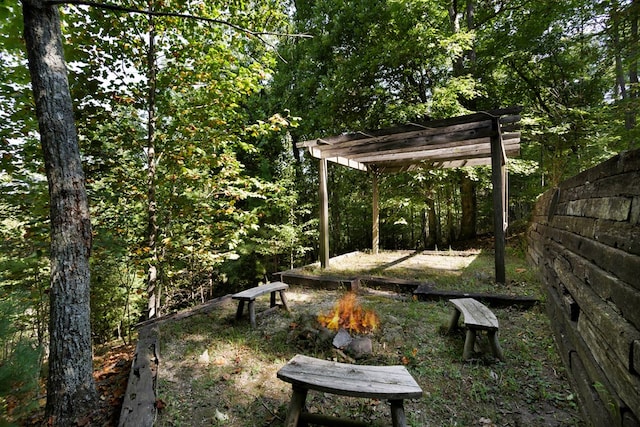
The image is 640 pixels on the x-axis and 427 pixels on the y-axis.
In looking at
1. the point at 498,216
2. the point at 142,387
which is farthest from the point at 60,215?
the point at 498,216

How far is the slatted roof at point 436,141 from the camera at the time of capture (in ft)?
17.7

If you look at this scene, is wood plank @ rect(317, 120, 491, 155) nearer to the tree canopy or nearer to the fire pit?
the tree canopy

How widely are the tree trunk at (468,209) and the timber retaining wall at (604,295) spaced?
8.54 metres

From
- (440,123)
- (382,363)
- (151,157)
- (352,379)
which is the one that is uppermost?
(440,123)

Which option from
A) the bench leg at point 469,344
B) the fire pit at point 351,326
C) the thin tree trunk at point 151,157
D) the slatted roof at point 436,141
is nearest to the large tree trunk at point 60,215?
the fire pit at point 351,326

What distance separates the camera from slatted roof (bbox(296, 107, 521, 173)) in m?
5.41

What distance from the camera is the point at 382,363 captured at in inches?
123

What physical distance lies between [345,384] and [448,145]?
20.2ft

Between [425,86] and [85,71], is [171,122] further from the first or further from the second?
[425,86]

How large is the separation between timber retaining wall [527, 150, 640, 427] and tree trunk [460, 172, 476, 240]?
336 inches

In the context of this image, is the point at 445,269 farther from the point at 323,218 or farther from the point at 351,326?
the point at 351,326

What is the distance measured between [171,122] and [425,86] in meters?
9.13

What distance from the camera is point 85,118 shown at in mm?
4152

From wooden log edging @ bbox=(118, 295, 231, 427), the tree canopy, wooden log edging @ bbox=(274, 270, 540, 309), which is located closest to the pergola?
wooden log edging @ bbox=(274, 270, 540, 309)
